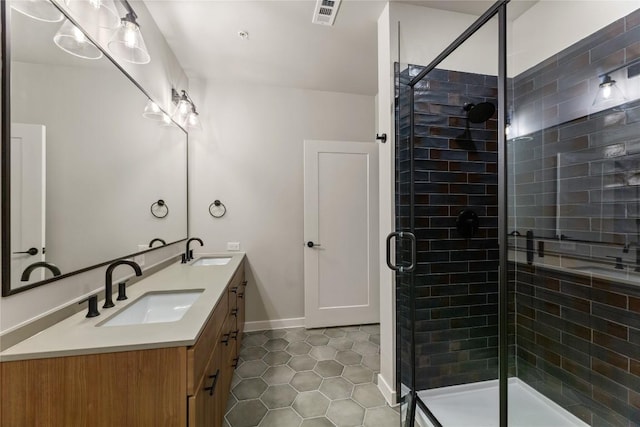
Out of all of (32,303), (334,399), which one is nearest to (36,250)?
(32,303)

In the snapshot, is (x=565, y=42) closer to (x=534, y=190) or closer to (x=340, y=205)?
(x=534, y=190)

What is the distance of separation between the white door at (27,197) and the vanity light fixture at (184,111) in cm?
152

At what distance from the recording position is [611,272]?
1.46m

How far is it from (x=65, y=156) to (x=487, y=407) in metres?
2.77

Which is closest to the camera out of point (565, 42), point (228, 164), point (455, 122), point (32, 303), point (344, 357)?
point (32, 303)

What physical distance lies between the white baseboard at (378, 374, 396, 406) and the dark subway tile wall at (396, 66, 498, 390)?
0.44 feet

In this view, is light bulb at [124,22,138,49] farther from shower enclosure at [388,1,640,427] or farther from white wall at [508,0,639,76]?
white wall at [508,0,639,76]

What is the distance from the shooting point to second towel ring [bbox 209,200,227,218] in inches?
111

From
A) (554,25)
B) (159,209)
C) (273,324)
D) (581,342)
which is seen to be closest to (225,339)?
(159,209)

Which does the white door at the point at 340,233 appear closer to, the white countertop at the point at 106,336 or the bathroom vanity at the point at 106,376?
the white countertop at the point at 106,336

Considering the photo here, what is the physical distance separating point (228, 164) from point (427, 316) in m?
2.43

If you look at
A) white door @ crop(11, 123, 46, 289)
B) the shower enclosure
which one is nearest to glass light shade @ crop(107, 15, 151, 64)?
white door @ crop(11, 123, 46, 289)

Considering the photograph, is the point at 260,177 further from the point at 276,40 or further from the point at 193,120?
the point at 276,40

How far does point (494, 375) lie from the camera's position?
181 cm
